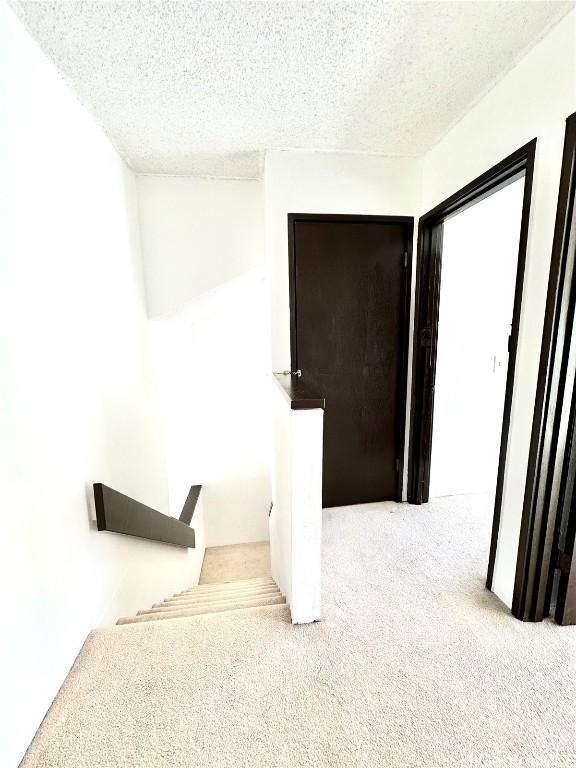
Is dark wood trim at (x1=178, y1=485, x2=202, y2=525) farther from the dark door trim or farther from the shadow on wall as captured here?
the dark door trim

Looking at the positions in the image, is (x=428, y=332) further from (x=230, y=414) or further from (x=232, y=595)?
(x=230, y=414)

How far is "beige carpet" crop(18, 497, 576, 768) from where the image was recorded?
2.95 feet

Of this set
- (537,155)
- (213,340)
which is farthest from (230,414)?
(537,155)

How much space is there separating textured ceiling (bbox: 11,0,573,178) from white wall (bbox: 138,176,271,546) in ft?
1.78

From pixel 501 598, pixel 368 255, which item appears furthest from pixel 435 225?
pixel 501 598

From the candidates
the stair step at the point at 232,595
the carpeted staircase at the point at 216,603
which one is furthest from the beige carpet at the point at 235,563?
the stair step at the point at 232,595

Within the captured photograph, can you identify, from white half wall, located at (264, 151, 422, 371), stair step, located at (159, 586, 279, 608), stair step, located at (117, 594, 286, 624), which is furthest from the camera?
white half wall, located at (264, 151, 422, 371)

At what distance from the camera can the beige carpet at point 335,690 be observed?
898 mm

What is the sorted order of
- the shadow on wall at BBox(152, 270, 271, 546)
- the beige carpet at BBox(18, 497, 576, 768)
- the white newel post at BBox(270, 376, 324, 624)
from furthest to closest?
the shadow on wall at BBox(152, 270, 271, 546)
the white newel post at BBox(270, 376, 324, 624)
the beige carpet at BBox(18, 497, 576, 768)

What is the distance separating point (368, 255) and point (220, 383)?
95.7 inches

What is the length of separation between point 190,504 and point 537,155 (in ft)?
11.8

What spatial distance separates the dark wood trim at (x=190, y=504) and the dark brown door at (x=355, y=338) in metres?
1.63

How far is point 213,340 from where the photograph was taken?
3.80 metres

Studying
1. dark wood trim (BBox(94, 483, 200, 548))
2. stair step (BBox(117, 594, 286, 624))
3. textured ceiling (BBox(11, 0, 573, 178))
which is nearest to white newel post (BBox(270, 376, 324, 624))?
stair step (BBox(117, 594, 286, 624))
